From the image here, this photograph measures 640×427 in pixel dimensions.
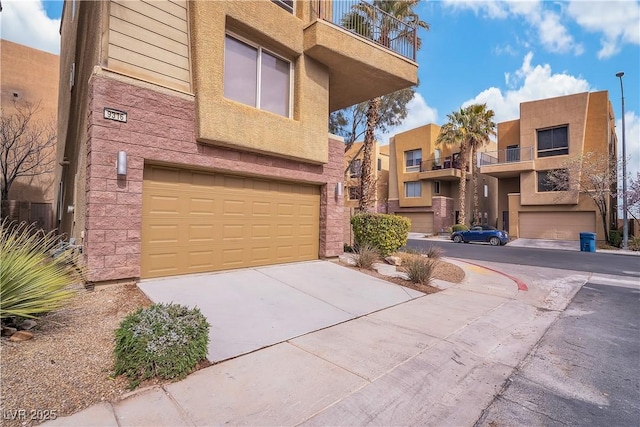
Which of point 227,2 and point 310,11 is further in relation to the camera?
point 310,11

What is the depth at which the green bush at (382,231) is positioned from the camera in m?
11.7

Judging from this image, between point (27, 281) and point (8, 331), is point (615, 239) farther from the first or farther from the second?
point (8, 331)

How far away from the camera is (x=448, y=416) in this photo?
321 centimetres

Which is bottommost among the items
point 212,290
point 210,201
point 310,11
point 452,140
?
point 212,290

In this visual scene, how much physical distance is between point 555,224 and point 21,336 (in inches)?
1231

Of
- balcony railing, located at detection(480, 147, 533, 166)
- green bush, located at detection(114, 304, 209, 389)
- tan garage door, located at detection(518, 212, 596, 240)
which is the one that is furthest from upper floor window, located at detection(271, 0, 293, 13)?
tan garage door, located at detection(518, 212, 596, 240)

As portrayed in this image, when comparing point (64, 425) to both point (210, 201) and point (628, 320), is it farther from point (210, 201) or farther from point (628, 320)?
point (628, 320)

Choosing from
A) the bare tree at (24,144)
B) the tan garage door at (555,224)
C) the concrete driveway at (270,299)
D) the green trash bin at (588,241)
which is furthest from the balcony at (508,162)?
the bare tree at (24,144)

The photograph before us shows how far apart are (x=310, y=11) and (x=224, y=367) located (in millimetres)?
9524

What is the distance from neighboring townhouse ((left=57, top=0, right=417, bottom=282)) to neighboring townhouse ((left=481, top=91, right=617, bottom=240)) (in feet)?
70.4

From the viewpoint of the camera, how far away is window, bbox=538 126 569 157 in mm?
25562

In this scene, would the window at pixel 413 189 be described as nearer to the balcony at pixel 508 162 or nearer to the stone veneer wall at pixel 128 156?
the balcony at pixel 508 162

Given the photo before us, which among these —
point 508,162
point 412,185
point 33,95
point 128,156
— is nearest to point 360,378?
point 128,156

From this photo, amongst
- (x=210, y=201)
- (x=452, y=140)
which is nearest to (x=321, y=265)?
(x=210, y=201)
